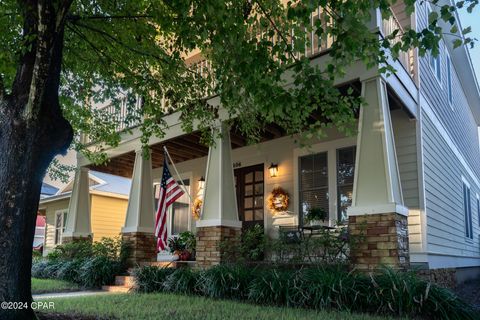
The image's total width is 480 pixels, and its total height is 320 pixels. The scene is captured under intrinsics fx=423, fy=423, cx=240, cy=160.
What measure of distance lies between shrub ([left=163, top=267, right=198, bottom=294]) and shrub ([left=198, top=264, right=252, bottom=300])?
34 centimetres

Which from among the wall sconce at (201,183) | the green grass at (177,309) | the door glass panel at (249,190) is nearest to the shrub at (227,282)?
the green grass at (177,309)

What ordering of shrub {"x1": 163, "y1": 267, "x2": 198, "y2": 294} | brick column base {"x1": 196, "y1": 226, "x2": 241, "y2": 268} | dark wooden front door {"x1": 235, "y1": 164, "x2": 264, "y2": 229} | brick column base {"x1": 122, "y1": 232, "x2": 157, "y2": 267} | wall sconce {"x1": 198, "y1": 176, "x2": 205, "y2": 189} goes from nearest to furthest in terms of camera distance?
shrub {"x1": 163, "y1": 267, "x2": 198, "y2": 294}, brick column base {"x1": 196, "y1": 226, "x2": 241, "y2": 268}, brick column base {"x1": 122, "y1": 232, "x2": 157, "y2": 267}, dark wooden front door {"x1": 235, "y1": 164, "x2": 264, "y2": 229}, wall sconce {"x1": 198, "y1": 176, "x2": 205, "y2": 189}

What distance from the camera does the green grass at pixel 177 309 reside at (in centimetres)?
521

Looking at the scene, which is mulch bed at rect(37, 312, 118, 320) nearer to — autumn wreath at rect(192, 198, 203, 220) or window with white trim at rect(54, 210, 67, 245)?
autumn wreath at rect(192, 198, 203, 220)

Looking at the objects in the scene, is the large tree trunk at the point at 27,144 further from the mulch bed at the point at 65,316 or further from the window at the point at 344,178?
the window at the point at 344,178

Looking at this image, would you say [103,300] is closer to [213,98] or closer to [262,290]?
[262,290]

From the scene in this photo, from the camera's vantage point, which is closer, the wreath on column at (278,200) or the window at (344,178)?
the window at (344,178)

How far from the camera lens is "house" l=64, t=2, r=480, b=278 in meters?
6.35

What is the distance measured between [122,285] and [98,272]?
0.69 metres

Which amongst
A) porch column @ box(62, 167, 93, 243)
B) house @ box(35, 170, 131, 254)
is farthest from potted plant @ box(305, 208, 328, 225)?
house @ box(35, 170, 131, 254)

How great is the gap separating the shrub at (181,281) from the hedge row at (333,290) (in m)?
0.02

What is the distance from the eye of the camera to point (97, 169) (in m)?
13.5

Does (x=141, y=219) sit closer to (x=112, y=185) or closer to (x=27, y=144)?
(x=27, y=144)

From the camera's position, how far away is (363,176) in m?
6.39
